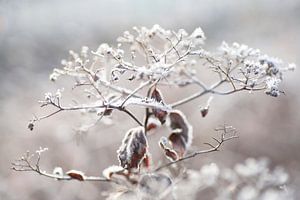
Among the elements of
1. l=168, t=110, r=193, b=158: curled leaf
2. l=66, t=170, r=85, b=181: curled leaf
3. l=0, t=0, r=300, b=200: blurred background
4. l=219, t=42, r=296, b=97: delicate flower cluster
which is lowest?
l=66, t=170, r=85, b=181: curled leaf

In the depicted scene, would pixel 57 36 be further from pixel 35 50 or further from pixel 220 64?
pixel 220 64

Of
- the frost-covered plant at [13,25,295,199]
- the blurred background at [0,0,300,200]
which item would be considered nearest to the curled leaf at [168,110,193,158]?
the frost-covered plant at [13,25,295,199]

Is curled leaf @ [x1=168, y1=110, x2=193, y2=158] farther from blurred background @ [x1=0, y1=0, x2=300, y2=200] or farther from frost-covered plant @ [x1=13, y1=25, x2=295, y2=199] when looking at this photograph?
blurred background @ [x1=0, y1=0, x2=300, y2=200]

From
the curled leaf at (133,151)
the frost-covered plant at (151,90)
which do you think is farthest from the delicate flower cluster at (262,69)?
the curled leaf at (133,151)

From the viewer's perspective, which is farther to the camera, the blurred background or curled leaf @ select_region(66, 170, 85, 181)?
the blurred background

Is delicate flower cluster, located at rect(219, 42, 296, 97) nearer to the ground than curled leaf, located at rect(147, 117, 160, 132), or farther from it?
farther from it

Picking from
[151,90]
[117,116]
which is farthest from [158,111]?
[117,116]
